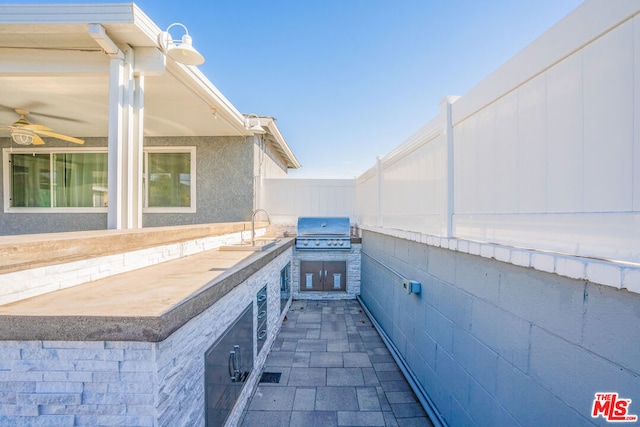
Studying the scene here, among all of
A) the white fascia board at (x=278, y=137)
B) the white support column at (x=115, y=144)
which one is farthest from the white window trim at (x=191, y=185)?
the white support column at (x=115, y=144)

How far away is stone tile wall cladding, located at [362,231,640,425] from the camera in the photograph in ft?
3.70

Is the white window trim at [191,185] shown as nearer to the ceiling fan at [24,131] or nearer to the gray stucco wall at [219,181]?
the gray stucco wall at [219,181]

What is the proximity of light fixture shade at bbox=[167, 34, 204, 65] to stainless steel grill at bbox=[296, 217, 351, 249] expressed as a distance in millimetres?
4239

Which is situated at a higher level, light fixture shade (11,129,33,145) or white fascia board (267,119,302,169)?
white fascia board (267,119,302,169)

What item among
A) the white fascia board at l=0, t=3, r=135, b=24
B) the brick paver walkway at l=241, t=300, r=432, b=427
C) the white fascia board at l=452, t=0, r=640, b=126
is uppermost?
the white fascia board at l=0, t=3, r=135, b=24

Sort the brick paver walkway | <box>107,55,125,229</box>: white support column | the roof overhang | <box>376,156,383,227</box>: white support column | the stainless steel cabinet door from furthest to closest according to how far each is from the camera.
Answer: the roof overhang < <box>376,156,383,227</box>: white support column < <box>107,55,125,229</box>: white support column < the brick paver walkway < the stainless steel cabinet door

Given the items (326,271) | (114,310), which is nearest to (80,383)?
(114,310)

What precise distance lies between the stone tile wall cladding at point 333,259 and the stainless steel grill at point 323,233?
0.63 feet

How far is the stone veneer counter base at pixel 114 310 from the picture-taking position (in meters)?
1.30

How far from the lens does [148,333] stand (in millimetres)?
1292

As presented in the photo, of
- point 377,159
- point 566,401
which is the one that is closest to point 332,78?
point 377,159

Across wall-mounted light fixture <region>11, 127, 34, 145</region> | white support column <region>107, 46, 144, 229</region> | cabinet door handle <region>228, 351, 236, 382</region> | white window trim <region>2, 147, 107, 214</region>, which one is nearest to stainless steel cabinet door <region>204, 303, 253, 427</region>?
cabinet door handle <region>228, 351, 236, 382</region>

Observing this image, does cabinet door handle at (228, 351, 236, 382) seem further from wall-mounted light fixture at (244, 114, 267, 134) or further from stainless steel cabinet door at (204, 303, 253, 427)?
wall-mounted light fixture at (244, 114, 267, 134)

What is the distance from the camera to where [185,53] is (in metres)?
3.33
